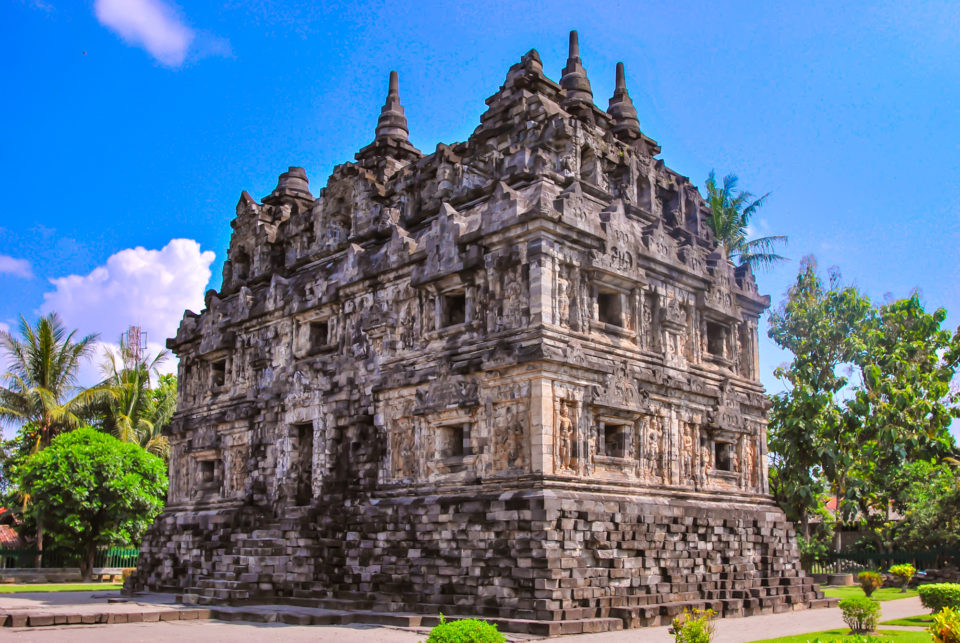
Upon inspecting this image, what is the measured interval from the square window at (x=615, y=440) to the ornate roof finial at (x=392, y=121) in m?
13.7

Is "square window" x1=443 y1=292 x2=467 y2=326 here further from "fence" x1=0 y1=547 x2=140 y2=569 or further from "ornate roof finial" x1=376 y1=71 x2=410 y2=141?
"fence" x1=0 y1=547 x2=140 y2=569

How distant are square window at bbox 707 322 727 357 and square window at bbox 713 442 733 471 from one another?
2425mm

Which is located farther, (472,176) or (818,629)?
(472,176)

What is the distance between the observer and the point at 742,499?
22.1 meters

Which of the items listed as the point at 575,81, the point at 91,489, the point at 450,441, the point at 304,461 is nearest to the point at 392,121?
the point at 575,81

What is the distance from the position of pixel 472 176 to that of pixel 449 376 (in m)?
6.01

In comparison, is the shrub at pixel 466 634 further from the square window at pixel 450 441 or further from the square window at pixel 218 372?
the square window at pixel 218 372

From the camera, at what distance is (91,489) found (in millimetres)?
32750

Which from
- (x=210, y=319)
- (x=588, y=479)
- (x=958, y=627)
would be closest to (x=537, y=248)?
(x=588, y=479)

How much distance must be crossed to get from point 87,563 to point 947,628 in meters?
33.0

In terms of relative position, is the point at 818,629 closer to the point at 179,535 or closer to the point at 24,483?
the point at 179,535

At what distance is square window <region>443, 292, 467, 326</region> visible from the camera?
67.2 ft

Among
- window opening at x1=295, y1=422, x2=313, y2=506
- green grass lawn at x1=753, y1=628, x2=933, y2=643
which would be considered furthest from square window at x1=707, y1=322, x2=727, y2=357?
window opening at x1=295, y1=422, x2=313, y2=506

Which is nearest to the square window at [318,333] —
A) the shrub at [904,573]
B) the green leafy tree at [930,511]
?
the shrub at [904,573]
